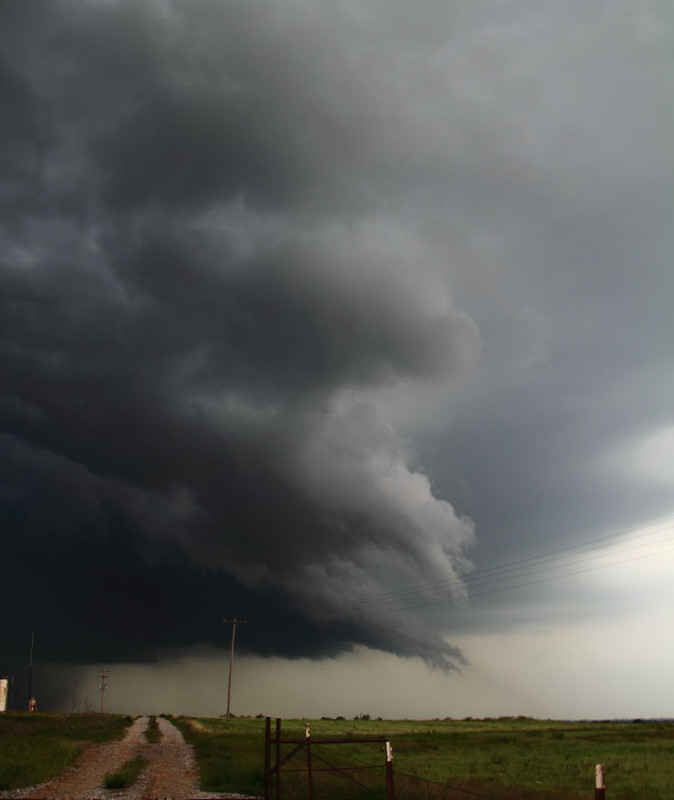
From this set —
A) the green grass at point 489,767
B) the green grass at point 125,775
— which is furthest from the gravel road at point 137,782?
the green grass at point 489,767

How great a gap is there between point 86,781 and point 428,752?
37082 millimetres

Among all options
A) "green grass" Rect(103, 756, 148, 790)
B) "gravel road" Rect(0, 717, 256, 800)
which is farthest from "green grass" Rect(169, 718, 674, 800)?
"green grass" Rect(103, 756, 148, 790)

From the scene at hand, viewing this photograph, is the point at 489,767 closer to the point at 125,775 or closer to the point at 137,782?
the point at 137,782

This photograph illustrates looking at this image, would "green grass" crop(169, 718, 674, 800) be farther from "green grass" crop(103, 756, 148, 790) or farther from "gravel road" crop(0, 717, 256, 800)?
"green grass" crop(103, 756, 148, 790)

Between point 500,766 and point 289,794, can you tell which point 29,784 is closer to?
point 289,794

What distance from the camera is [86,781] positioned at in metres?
38.4

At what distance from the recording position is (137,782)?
37.6 meters

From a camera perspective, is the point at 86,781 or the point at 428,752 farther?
the point at 428,752

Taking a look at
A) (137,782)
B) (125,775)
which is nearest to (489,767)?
(137,782)

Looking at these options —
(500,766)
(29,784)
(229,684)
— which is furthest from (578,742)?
(229,684)

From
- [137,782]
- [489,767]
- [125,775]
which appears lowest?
[489,767]

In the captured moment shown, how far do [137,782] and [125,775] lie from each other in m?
1.44

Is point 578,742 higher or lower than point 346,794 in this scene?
lower

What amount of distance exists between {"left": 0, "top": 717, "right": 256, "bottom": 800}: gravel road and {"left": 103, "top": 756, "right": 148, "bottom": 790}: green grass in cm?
37
